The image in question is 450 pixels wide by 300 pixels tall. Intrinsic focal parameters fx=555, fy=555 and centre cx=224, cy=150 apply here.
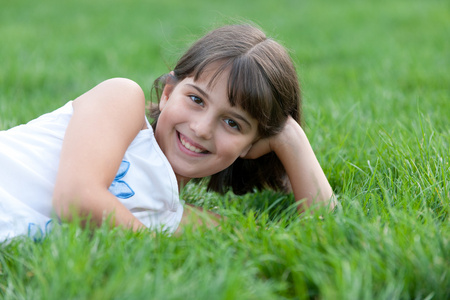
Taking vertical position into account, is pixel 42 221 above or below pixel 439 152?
below

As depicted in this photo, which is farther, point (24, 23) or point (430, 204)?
point (24, 23)

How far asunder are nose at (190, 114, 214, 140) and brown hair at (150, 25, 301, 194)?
5.0 inches

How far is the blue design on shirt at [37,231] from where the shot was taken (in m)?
2.01

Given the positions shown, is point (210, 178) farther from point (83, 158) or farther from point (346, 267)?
point (346, 267)

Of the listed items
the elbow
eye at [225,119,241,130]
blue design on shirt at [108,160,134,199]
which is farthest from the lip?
the elbow

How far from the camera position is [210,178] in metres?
2.96

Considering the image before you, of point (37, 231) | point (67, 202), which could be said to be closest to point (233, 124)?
point (67, 202)

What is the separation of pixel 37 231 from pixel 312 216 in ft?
3.32

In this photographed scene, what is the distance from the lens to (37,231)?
204 cm

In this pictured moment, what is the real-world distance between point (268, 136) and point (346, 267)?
1.20 m

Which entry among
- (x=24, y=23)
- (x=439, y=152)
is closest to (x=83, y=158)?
(x=439, y=152)

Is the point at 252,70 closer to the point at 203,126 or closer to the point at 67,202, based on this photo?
the point at 203,126

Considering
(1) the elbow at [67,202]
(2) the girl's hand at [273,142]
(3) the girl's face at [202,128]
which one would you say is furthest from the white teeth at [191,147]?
(1) the elbow at [67,202]

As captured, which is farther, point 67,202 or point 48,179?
point 48,179
